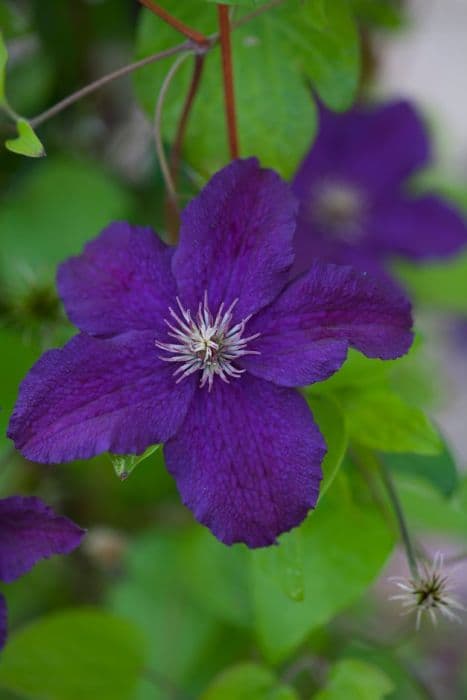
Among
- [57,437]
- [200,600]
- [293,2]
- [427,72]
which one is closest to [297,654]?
[200,600]

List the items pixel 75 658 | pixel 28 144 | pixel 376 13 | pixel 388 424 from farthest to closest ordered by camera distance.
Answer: pixel 376 13, pixel 75 658, pixel 388 424, pixel 28 144

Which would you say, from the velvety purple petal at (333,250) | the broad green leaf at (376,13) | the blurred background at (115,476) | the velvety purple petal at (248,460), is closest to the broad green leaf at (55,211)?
the blurred background at (115,476)

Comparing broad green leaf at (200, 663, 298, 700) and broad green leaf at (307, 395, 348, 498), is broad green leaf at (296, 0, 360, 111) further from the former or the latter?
broad green leaf at (200, 663, 298, 700)

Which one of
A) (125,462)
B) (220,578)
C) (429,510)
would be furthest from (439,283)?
(125,462)

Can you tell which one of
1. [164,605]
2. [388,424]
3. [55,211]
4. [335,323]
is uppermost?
[335,323]

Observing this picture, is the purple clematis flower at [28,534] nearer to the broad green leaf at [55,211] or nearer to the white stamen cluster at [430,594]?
the white stamen cluster at [430,594]

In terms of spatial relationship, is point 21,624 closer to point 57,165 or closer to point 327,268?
point 57,165

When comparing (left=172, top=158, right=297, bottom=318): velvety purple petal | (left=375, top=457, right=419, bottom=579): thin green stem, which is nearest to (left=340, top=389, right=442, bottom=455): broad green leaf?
(left=375, top=457, right=419, bottom=579): thin green stem

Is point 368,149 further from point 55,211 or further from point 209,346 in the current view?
point 209,346
